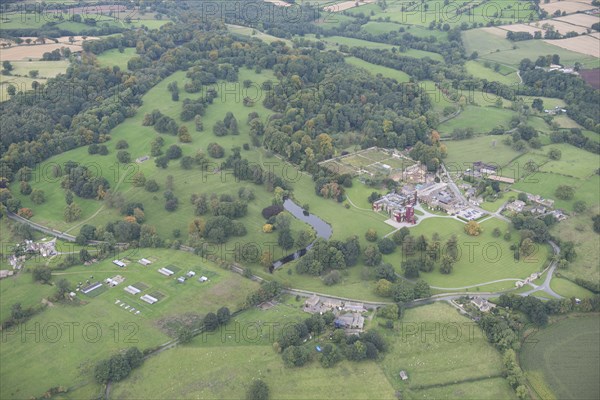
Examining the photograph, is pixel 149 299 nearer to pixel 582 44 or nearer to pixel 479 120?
pixel 479 120

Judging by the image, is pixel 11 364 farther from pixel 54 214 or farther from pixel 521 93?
pixel 521 93

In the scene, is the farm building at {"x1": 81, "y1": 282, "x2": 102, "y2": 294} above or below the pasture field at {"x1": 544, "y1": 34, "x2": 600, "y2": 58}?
below

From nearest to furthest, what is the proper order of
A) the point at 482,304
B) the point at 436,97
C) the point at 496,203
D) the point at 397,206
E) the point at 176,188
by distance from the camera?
the point at 482,304 → the point at 397,206 → the point at 496,203 → the point at 176,188 → the point at 436,97

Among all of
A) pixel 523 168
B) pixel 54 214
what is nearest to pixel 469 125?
pixel 523 168

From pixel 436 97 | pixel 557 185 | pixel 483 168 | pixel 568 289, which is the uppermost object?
pixel 436 97

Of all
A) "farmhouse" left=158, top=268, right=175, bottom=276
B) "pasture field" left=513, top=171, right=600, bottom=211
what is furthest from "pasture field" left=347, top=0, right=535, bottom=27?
"farmhouse" left=158, top=268, right=175, bottom=276

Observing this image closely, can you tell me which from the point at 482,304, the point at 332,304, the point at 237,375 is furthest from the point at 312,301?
the point at 482,304

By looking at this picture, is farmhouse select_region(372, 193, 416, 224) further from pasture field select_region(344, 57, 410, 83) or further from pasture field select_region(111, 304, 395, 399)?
pasture field select_region(344, 57, 410, 83)
